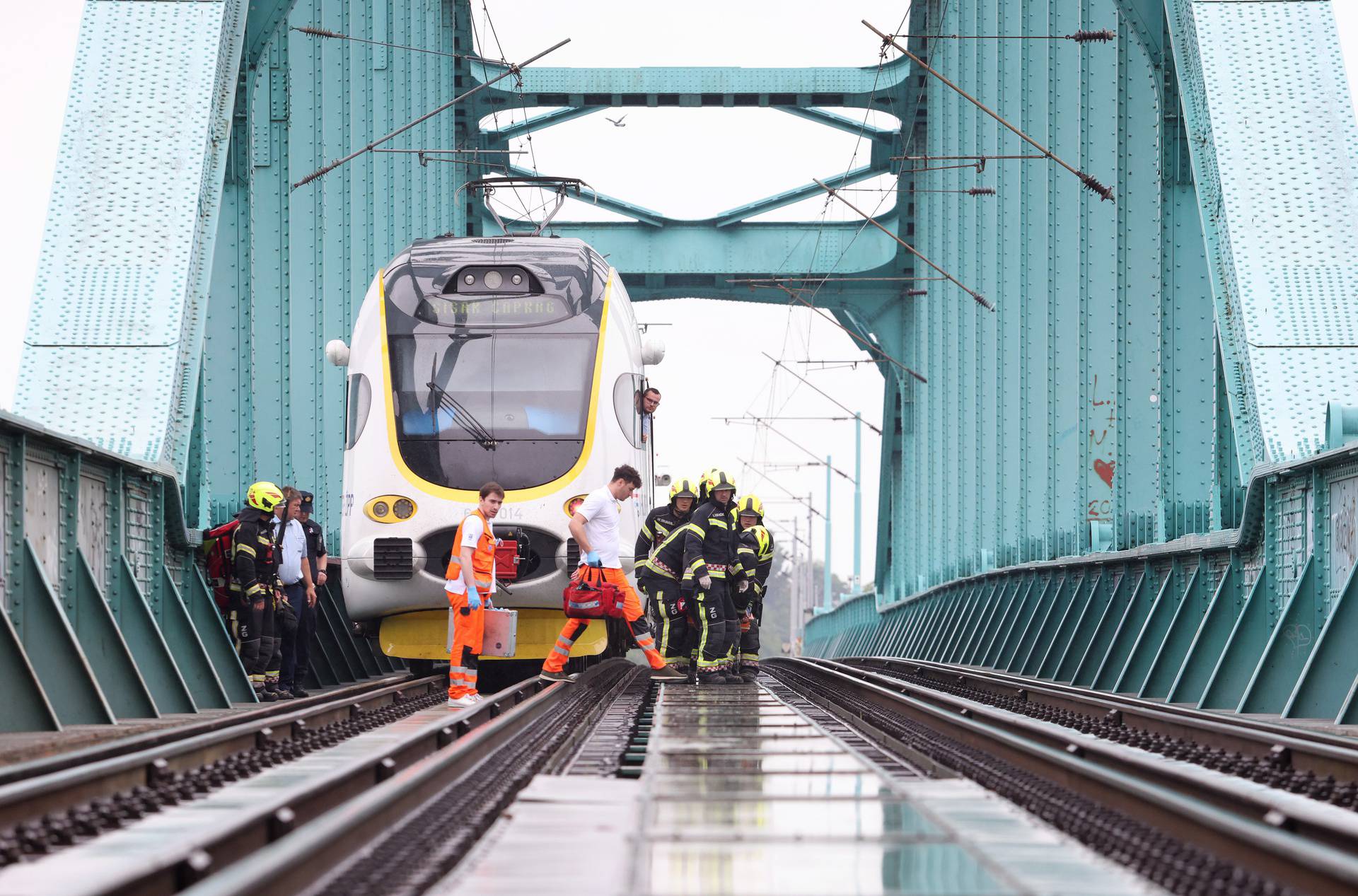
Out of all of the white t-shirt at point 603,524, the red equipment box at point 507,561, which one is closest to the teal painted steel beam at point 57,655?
the white t-shirt at point 603,524

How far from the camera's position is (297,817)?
5.74 metres

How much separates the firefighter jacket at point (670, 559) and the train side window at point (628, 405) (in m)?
0.96

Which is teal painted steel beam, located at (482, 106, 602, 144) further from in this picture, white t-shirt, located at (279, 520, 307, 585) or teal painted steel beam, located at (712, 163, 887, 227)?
white t-shirt, located at (279, 520, 307, 585)

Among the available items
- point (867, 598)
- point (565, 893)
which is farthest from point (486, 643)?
point (867, 598)

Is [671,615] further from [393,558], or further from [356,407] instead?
[356,407]

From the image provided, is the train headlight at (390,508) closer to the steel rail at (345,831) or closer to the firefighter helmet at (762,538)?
the firefighter helmet at (762,538)

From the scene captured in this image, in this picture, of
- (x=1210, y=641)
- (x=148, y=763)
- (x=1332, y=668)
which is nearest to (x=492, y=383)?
(x=1210, y=641)

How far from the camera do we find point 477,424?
47.3ft

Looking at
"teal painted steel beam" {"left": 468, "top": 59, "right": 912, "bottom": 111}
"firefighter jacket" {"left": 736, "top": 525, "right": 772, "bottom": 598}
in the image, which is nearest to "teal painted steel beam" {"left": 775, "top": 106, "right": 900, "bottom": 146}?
"teal painted steel beam" {"left": 468, "top": 59, "right": 912, "bottom": 111}

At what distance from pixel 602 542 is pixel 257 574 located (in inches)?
91.1

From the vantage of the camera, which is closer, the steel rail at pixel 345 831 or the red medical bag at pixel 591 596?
the steel rail at pixel 345 831

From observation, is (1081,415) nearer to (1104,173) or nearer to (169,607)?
(1104,173)

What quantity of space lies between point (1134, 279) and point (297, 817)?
14.9m

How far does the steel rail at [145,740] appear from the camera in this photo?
6.73 metres
